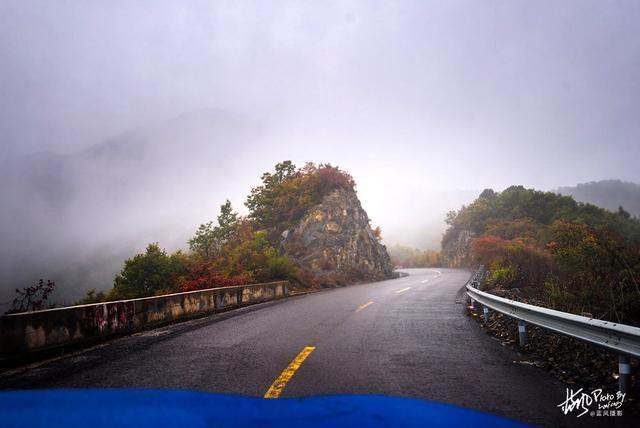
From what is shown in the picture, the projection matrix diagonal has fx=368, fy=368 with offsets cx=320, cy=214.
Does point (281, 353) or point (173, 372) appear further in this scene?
point (281, 353)

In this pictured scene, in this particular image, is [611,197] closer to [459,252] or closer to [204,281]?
[459,252]

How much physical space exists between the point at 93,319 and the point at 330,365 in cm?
504

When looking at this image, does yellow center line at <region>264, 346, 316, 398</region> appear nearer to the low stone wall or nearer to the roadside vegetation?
the low stone wall

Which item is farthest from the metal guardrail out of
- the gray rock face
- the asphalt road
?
the gray rock face

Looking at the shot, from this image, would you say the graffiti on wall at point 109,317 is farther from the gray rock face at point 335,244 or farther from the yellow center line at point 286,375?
the gray rock face at point 335,244

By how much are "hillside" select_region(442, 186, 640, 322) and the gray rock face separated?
10251 mm

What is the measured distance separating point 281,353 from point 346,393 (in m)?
2.08

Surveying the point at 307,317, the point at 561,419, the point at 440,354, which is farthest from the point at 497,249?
the point at 561,419

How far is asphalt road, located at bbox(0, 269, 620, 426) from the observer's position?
391 centimetres

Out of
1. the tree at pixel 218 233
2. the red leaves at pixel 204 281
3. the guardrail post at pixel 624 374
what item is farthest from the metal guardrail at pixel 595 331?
the tree at pixel 218 233

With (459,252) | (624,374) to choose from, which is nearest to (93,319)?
(624,374)

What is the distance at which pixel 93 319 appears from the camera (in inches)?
281

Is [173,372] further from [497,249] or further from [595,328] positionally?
[497,249]

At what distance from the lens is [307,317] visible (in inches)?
381
